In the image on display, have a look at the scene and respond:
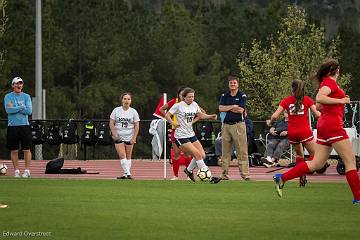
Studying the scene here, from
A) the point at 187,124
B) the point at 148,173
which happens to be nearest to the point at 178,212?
the point at 187,124

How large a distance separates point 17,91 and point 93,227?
527 inches

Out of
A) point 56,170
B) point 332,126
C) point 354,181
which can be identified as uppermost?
point 332,126

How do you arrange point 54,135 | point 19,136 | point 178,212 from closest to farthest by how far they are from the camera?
point 178,212
point 19,136
point 54,135

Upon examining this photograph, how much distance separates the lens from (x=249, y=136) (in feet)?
116

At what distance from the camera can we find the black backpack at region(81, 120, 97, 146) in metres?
40.6

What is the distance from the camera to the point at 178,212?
1553 centimetres

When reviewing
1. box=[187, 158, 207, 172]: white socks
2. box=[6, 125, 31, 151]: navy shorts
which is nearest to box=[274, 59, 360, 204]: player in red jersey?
box=[187, 158, 207, 172]: white socks

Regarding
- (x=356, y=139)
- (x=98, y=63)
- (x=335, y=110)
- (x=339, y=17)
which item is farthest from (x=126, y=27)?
(x=335, y=110)

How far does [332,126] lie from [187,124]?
8447 mm

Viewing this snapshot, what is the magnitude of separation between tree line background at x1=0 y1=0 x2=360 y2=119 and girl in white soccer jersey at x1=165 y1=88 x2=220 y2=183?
41.4 m

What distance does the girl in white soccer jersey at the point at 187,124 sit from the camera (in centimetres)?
2467

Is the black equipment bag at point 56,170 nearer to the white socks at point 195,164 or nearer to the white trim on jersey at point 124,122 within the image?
the white trim on jersey at point 124,122

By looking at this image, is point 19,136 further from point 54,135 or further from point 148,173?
point 54,135

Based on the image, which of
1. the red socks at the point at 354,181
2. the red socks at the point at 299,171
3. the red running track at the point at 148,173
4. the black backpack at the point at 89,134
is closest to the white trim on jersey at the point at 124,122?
the red running track at the point at 148,173
